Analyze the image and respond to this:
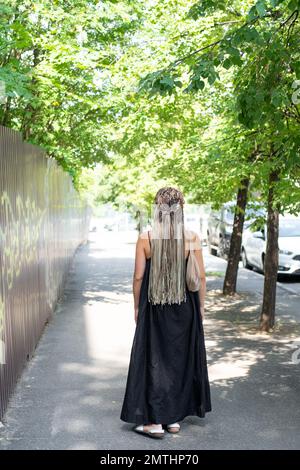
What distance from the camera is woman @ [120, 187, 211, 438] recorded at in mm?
5176

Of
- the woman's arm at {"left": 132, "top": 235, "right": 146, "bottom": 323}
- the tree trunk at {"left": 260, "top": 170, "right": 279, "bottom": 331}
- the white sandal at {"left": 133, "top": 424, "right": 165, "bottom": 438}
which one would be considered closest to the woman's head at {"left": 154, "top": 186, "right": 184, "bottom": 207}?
the woman's arm at {"left": 132, "top": 235, "right": 146, "bottom": 323}

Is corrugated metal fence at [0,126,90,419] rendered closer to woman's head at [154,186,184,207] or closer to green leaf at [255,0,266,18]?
woman's head at [154,186,184,207]

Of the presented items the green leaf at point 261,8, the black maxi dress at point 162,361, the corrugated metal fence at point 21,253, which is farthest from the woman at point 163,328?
the green leaf at point 261,8

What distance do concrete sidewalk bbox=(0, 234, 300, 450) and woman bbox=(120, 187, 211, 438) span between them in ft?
0.68

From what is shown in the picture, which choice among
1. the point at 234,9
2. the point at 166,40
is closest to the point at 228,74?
the point at 234,9

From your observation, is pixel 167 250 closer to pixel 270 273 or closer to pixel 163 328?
pixel 163 328

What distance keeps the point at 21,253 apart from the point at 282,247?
11532 millimetres

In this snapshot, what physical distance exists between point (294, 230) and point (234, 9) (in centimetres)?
989

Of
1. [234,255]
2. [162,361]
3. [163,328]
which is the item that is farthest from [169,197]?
[234,255]

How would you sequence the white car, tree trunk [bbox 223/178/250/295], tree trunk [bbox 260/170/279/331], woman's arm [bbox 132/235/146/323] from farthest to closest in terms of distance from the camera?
the white car, tree trunk [bbox 223/178/250/295], tree trunk [bbox 260/170/279/331], woman's arm [bbox 132/235/146/323]

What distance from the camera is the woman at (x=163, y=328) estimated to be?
5.18 m

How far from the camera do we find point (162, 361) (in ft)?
17.2

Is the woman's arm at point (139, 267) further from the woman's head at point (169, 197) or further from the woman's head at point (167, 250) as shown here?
the woman's head at point (169, 197)

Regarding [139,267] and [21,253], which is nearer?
[139,267]
